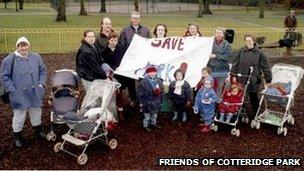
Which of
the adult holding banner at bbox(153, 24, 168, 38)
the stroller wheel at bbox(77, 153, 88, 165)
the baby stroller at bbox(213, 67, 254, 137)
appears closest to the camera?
the stroller wheel at bbox(77, 153, 88, 165)

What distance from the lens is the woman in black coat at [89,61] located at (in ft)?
25.2

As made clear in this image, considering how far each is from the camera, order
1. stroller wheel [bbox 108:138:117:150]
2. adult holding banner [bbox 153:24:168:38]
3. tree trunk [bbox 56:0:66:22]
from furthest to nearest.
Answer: tree trunk [bbox 56:0:66:22] → adult holding banner [bbox 153:24:168:38] → stroller wheel [bbox 108:138:117:150]

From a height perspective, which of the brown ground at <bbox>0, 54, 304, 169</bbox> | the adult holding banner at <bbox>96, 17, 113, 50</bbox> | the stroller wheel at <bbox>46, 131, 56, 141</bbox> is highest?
the adult holding banner at <bbox>96, 17, 113, 50</bbox>

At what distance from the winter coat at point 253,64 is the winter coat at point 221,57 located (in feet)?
0.79

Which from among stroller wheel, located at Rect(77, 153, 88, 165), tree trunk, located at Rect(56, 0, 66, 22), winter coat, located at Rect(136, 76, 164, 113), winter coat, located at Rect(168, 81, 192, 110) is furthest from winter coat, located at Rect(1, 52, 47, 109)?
tree trunk, located at Rect(56, 0, 66, 22)

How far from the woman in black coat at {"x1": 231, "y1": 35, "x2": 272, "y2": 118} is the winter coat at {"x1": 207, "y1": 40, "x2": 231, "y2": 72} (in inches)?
8.5

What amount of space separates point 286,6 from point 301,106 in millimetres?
46739

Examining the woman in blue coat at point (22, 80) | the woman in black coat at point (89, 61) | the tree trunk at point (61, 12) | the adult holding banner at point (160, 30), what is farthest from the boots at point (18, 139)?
the tree trunk at point (61, 12)

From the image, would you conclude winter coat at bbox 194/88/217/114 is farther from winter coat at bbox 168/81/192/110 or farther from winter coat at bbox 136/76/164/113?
winter coat at bbox 136/76/164/113

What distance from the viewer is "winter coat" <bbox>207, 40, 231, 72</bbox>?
348 inches

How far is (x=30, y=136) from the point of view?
7.99 meters

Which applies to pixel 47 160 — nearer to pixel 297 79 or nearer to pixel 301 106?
pixel 297 79

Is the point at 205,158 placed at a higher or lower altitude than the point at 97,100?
lower

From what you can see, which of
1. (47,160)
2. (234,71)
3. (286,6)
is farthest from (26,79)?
(286,6)
